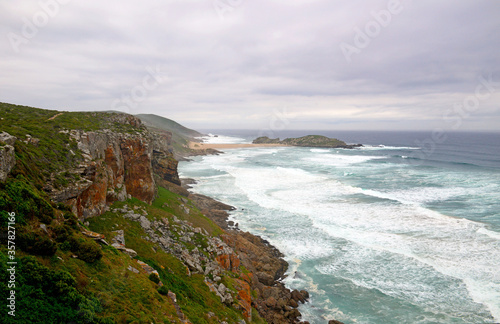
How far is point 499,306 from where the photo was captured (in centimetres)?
1927

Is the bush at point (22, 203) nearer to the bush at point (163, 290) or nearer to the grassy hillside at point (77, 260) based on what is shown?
the grassy hillside at point (77, 260)

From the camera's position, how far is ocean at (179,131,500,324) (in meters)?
20.1

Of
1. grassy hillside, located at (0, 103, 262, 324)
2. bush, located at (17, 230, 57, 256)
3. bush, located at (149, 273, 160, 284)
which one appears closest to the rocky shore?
grassy hillside, located at (0, 103, 262, 324)

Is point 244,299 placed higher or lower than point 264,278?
higher

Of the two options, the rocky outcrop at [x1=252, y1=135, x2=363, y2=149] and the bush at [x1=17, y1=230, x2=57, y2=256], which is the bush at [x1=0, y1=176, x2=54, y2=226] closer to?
the bush at [x1=17, y1=230, x2=57, y2=256]

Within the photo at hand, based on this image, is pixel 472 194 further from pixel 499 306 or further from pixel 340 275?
pixel 340 275

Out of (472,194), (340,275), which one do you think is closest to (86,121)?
(340,275)

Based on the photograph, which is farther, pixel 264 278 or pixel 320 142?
pixel 320 142

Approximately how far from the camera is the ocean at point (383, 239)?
65.9 ft

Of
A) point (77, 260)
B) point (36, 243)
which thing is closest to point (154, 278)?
point (77, 260)

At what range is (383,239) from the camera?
29.4 meters

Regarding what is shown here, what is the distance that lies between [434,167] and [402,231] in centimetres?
5115

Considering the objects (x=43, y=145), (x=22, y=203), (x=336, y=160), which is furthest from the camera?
(x=336, y=160)

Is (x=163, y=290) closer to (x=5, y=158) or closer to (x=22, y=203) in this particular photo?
(x=22, y=203)
